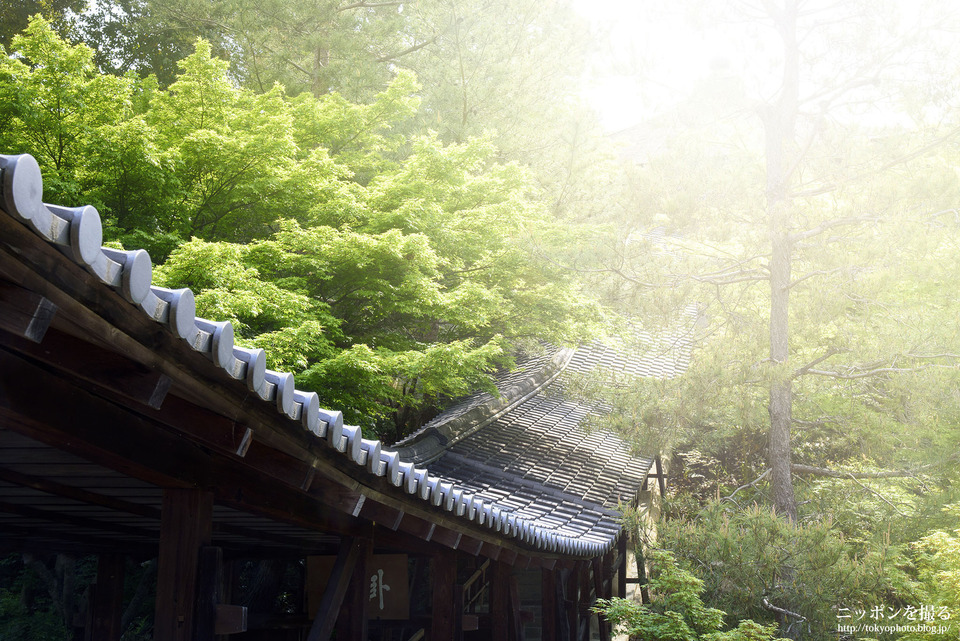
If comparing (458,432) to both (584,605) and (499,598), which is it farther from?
(499,598)

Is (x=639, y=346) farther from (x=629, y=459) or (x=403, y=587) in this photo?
(x=403, y=587)

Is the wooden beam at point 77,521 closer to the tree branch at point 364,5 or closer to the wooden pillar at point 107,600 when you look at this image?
the wooden pillar at point 107,600

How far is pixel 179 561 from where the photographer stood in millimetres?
2920

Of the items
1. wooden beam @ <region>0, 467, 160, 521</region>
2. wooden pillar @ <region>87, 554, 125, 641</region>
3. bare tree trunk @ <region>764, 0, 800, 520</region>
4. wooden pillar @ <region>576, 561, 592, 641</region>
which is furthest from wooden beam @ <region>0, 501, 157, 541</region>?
bare tree trunk @ <region>764, 0, 800, 520</region>

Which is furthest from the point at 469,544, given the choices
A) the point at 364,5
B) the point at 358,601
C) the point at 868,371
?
the point at 364,5

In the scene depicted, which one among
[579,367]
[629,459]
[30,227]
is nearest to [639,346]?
[629,459]

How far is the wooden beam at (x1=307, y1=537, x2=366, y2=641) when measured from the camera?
369 centimetres

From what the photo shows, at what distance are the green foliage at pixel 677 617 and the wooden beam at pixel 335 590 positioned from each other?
3342mm

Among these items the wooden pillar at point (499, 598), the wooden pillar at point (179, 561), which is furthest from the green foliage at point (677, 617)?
the wooden pillar at point (179, 561)

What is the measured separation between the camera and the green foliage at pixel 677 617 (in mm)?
6121

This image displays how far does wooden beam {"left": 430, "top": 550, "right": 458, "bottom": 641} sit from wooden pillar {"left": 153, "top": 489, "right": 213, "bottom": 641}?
2.32m

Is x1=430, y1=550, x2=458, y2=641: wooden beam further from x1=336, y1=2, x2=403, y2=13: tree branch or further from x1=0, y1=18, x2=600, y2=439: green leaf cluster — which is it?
x1=336, y1=2, x2=403, y2=13: tree branch

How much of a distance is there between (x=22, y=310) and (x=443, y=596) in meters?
3.97

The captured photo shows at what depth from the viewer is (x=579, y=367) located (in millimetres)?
14680
